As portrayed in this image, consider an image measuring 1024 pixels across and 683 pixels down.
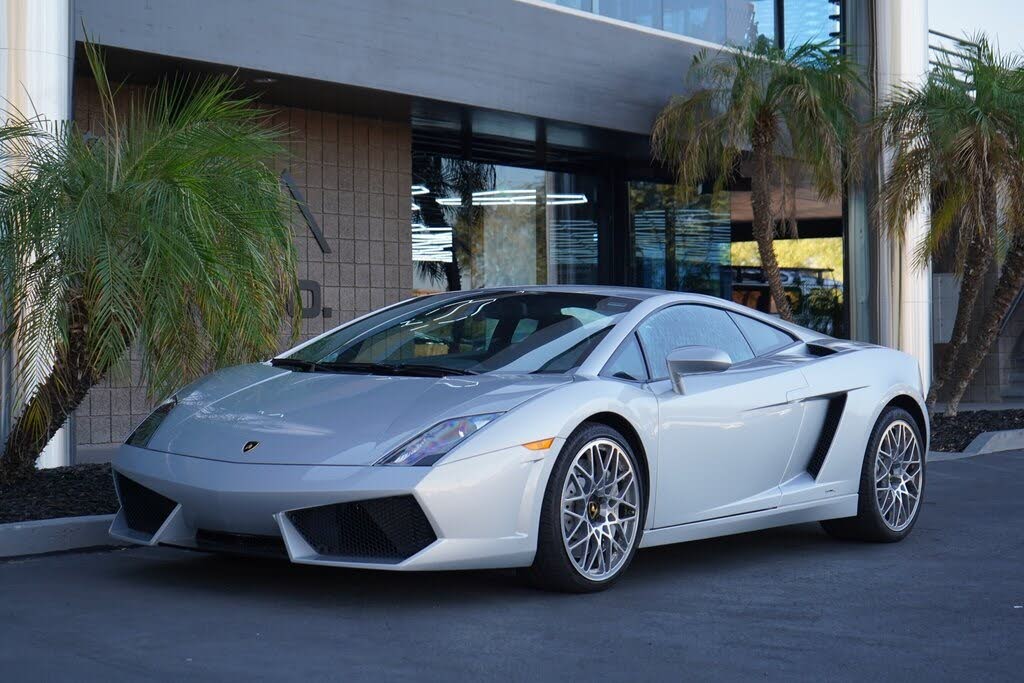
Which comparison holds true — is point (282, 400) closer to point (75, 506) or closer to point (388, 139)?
point (75, 506)

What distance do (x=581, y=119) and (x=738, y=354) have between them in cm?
756

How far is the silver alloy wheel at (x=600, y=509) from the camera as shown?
516 cm

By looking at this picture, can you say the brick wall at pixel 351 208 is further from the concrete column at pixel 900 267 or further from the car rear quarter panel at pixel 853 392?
the car rear quarter panel at pixel 853 392

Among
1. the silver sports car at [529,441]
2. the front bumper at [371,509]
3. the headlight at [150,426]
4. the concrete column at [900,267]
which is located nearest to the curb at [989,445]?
the concrete column at [900,267]

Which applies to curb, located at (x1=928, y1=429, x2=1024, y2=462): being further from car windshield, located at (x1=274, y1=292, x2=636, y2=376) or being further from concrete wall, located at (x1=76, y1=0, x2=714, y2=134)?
car windshield, located at (x1=274, y1=292, x2=636, y2=376)

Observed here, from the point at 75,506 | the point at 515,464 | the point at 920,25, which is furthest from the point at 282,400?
the point at 920,25

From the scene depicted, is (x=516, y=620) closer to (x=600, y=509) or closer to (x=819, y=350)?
(x=600, y=509)

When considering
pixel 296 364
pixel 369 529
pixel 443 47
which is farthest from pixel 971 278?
pixel 369 529

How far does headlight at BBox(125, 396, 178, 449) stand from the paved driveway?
1.87 ft

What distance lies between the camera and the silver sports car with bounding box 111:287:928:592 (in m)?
4.79

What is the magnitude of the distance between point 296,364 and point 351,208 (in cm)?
767

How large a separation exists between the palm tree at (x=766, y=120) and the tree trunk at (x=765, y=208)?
10 millimetres

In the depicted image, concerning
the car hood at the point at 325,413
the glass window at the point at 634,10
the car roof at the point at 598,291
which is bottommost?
the car hood at the point at 325,413

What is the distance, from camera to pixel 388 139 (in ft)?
45.5
